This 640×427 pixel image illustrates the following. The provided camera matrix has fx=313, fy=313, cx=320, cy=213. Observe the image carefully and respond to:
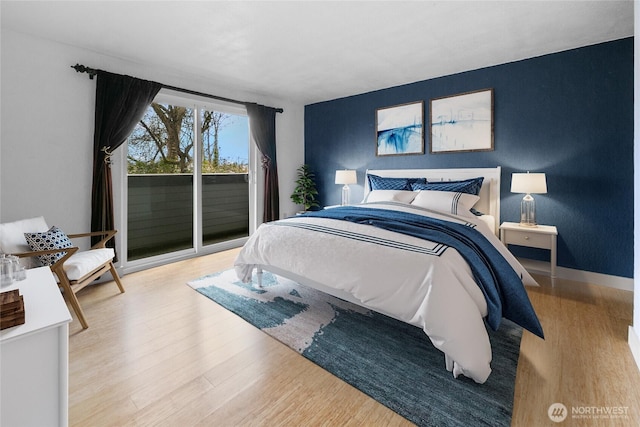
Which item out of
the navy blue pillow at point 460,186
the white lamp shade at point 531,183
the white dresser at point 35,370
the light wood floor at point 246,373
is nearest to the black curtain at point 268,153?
the navy blue pillow at point 460,186

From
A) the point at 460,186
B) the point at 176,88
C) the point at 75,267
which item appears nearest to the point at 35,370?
the point at 75,267

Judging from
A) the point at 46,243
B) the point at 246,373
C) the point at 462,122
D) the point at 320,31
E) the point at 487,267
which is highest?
the point at 320,31

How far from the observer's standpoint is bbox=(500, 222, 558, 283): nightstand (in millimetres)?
3064

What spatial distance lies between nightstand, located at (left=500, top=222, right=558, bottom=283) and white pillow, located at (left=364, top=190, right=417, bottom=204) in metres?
1.03

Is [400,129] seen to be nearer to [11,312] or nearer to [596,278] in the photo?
[596,278]

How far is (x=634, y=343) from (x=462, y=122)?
277 centimetres

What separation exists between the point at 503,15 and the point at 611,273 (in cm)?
264

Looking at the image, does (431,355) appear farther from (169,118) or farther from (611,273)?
(169,118)

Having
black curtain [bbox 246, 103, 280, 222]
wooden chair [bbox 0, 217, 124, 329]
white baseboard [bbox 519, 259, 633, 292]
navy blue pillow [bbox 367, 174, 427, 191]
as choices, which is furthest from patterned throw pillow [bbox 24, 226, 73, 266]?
white baseboard [bbox 519, 259, 633, 292]

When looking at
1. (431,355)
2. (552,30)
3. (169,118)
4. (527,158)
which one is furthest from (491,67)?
(169,118)

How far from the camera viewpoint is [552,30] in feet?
9.10

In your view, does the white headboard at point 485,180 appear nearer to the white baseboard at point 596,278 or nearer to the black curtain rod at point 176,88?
the white baseboard at point 596,278

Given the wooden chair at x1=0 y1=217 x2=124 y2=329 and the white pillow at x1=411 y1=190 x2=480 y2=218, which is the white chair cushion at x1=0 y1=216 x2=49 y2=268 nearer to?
the wooden chair at x1=0 y1=217 x2=124 y2=329

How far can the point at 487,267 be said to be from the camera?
81.7 inches
